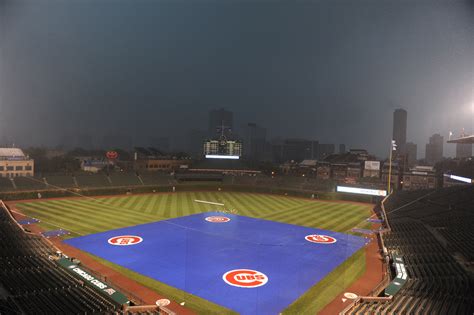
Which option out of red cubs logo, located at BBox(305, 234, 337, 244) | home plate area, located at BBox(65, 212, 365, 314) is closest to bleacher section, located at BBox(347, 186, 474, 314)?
home plate area, located at BBox(65, 212, 365, 314)

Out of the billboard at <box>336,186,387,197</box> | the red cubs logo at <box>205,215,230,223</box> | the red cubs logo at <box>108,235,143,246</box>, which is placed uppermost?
the billboard at <box>336,186,387,197</box>

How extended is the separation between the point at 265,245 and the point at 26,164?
52029 mm

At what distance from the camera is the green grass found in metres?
14.5

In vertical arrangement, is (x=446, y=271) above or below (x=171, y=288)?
above

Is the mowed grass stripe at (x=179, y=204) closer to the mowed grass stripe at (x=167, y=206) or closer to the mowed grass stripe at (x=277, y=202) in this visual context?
the mowed grass stripe at (x=167, y=206)

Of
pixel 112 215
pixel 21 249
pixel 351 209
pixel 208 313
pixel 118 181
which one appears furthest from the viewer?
pixel 118 181

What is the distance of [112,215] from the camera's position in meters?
31.0

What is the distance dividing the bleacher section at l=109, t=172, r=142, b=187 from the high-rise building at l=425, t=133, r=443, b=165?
93.3 m

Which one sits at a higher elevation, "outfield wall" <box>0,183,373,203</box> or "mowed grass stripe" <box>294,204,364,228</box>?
"outfield wall" <box>0,183,373,203</box>

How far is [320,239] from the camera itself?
24.1 meters

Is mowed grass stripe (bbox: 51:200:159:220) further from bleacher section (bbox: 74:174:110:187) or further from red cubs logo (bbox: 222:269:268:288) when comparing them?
red cubs logo (bbox: 222:269:268:288)

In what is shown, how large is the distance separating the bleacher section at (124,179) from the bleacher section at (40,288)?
31.9m

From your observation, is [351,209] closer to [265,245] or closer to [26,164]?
[265,245]

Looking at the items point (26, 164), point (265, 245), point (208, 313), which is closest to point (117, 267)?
point (208, 313)
